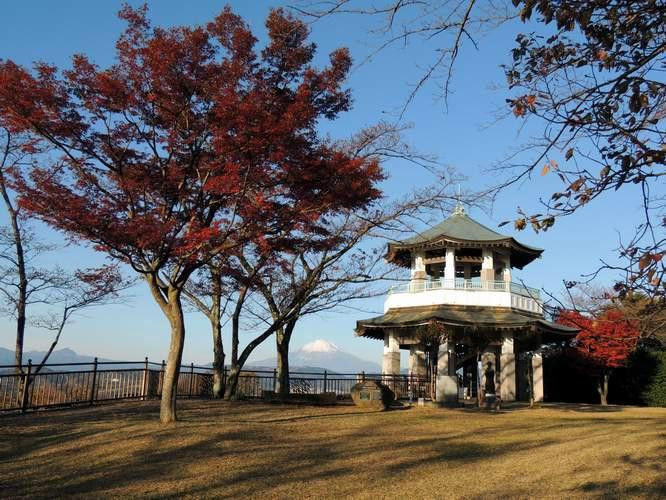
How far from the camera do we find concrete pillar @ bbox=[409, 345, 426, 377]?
92.5 ft

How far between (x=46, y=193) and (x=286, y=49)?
18.0ft

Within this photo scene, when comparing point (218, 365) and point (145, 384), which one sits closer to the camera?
point (145, 384)

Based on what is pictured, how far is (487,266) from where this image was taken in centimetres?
2675

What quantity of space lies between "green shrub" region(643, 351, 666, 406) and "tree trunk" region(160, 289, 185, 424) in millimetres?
24671

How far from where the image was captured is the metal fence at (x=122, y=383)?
14031mm

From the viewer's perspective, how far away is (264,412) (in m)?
15.6

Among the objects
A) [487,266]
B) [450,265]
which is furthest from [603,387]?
[450,265]

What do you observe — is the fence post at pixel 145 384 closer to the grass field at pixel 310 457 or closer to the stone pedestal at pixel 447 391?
the grass field at pixel 310 457

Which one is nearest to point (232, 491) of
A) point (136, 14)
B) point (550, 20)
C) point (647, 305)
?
point (647, 305)

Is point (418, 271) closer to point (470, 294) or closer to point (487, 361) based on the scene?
point (470, 294)

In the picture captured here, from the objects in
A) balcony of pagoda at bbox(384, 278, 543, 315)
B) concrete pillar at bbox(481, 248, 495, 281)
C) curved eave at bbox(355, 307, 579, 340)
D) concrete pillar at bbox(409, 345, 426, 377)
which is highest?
concrete pillar at bbox(481, 248, 495, 281)

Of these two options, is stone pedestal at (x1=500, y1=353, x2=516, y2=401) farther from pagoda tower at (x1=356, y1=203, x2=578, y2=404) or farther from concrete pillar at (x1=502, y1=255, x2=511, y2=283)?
concrete pillar at (x1=502, y1=255, x2=511, y2=283)

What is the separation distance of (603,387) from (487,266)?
945cm

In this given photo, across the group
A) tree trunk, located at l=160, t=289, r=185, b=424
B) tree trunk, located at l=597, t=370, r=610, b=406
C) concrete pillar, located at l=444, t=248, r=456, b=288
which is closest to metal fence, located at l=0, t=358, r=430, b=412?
tree trunk, located at l=160, t=289, r=185, b=424
